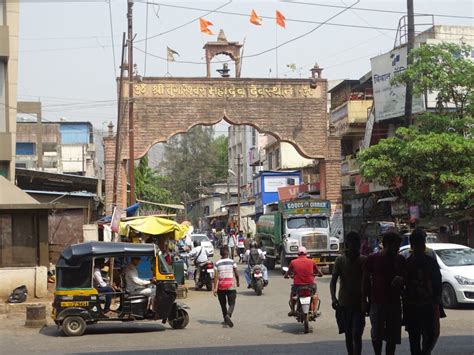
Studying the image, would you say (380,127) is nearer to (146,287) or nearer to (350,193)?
(350,193)

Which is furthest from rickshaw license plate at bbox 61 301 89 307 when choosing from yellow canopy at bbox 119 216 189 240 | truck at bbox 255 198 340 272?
truck at bbox 255 198 340 272

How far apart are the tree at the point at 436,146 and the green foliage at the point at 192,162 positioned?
65238 millimetres

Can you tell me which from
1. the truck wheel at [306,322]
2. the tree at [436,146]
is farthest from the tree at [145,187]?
the truck wheel at [306,322]

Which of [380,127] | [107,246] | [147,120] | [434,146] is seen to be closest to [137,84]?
[147,120]

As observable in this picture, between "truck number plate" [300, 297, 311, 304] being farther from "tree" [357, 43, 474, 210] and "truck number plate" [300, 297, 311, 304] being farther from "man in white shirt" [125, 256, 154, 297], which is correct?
"tree" [357, 43, 474, 210]

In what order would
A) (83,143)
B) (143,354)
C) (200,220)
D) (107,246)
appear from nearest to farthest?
1. (143,354)
2. (107,246)
3. (83,143)
4. (200,220)

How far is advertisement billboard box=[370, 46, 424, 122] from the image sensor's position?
3203 centimetres

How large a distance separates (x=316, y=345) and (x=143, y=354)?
2755mm

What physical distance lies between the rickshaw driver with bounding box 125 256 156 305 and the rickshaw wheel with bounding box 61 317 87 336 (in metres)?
1.06

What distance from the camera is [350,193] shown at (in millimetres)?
39594

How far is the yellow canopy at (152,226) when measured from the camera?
21844 mm

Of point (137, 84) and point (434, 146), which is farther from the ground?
point (137, 84)

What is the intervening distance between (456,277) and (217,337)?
6.13 m

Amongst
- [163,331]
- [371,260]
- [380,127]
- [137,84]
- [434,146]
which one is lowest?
[163,331]
